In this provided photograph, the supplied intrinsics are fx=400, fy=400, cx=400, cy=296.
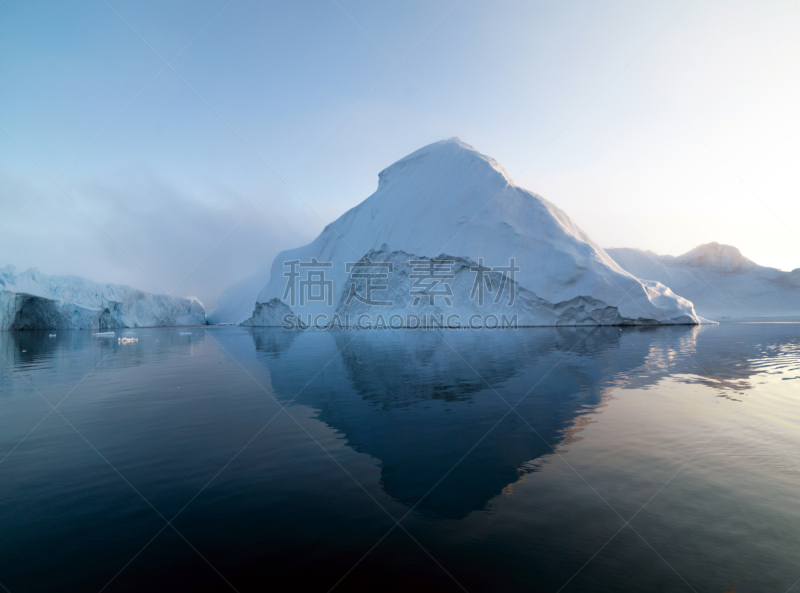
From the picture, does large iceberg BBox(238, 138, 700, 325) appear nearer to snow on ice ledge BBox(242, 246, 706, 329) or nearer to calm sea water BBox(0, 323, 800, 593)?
snow on ice ledge BBox(242, 246, 706, 329)

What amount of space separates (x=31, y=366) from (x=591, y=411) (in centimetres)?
1831

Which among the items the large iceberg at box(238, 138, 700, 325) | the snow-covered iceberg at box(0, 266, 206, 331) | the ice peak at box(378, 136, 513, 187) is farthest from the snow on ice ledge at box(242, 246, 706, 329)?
the snow-covered iceberg at box(0, 266, 206, 331)

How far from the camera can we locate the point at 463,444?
219 inches

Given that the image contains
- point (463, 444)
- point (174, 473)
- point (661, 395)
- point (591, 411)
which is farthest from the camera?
point (661, 395)

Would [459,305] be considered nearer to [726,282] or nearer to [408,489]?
[408,489]

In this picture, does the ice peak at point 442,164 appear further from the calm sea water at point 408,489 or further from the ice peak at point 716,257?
the ice peak at point 716,257

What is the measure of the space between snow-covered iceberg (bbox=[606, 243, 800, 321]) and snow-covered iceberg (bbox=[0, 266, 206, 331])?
289 ft

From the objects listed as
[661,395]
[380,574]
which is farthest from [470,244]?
[380,574]

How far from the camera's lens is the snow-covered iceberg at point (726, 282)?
63125 millimetres

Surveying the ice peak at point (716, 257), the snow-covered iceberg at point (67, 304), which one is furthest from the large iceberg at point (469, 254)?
the ice peak at point (716, 257)

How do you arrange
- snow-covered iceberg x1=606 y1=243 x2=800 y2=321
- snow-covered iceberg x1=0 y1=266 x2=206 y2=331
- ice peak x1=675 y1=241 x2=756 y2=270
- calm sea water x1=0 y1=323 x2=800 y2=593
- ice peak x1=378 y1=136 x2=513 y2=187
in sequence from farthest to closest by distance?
ice peak x1=675 y1=241 x2=756 y2=270 → snow-covered iceberg x1=606 y1=243 x2=800 y2=321 → snow-covered iceberg x1=0 y1=266 x2=206 y2=331 → ice peak x1=378 y1=136 x2=513 y2=187 → calm sea water x1=0 y1=323 x2=800 y2=593

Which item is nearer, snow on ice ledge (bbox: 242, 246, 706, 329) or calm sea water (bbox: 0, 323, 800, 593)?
calm sea water (bbox: 0, 323, 800, 593)

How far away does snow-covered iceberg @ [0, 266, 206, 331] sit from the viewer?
2108 inches

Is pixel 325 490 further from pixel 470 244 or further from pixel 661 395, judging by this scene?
pixel 470 244
